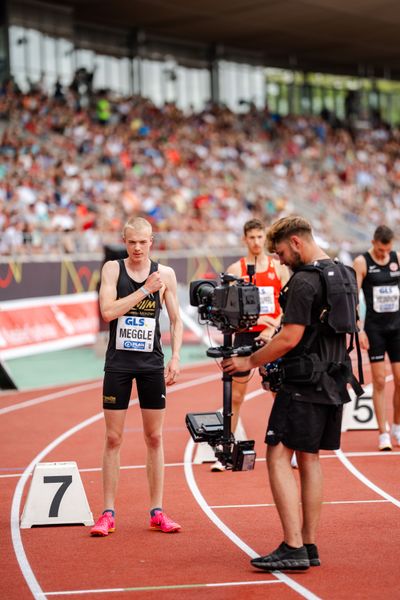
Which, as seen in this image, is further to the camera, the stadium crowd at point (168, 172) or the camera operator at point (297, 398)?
the stadium crowd at point (168, 172)

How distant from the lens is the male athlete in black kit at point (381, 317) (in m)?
11.1

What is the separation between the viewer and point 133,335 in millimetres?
7820

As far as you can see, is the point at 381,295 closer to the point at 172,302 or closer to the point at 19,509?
the point at 172,302

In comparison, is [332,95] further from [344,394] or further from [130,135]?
[344,394]

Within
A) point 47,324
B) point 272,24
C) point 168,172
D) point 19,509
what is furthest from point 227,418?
point 272,24

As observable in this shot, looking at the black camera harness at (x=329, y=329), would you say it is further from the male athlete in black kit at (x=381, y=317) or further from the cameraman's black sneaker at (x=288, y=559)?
the male athlete in black kit at (x=381, y=317)

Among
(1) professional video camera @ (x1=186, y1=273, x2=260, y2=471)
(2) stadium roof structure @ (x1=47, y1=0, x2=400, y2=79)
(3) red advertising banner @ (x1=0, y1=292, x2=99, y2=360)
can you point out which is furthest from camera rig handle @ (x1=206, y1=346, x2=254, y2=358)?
(2) stadium roof structure @ (x1=47, y1=0, x2=400, y2=79)

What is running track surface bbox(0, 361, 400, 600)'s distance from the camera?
6.49 meters

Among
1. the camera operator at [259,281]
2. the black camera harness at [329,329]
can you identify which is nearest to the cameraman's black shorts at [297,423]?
the black camera harness at [329,329]

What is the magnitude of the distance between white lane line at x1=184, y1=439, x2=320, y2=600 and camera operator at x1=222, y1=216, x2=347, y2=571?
0.48 ft

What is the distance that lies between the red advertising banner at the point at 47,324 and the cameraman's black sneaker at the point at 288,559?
12.8m

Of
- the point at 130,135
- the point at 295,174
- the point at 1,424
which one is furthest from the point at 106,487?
the point at 295,174

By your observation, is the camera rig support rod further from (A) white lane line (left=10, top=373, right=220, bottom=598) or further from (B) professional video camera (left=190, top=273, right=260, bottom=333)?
(A) white lane line (left=10, top=373, right=220, bottom=598)

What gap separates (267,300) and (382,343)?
1442 millimetres
